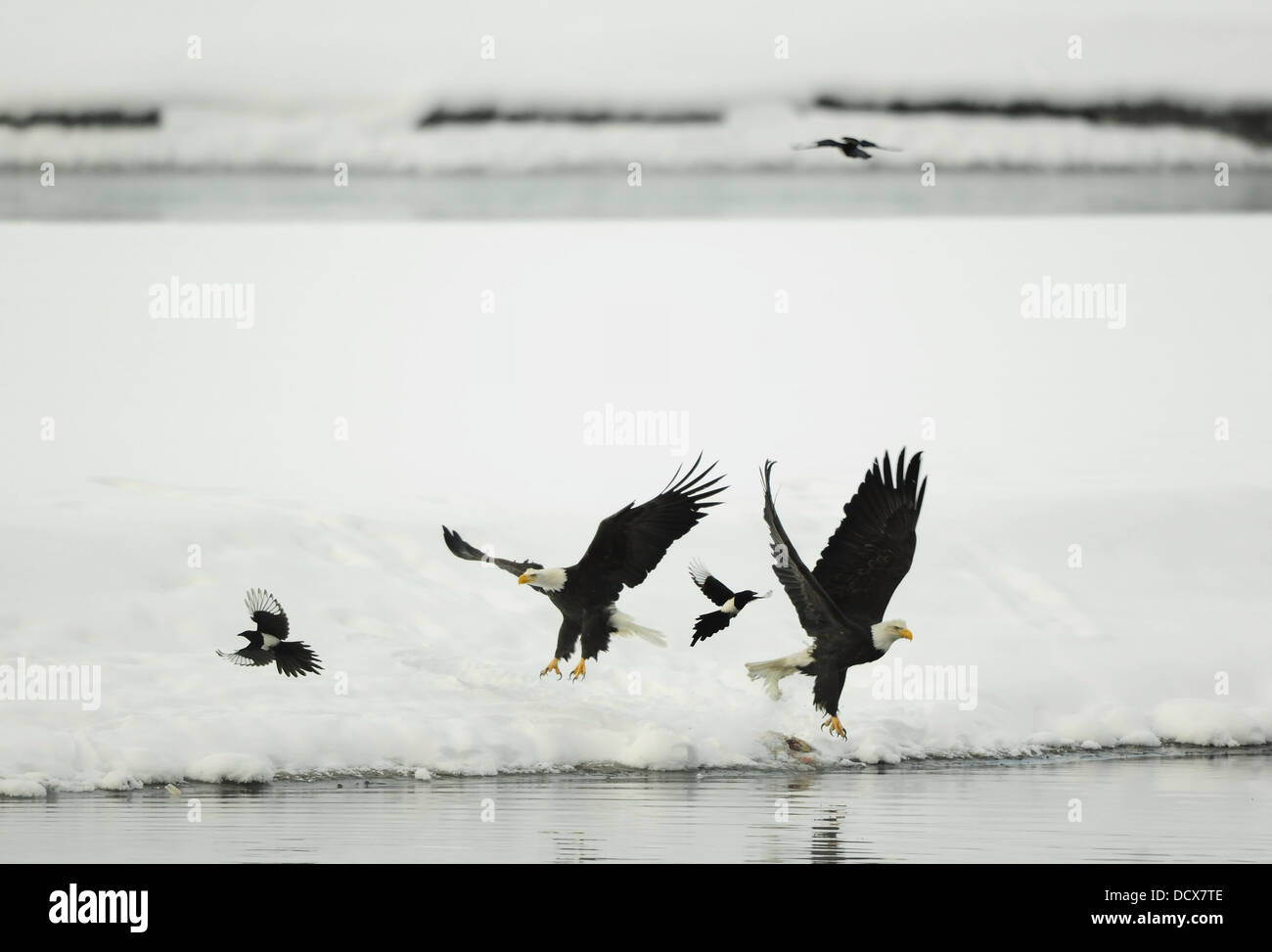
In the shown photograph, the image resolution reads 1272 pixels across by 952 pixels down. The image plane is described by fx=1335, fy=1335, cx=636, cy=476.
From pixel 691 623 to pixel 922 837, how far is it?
3.56 m

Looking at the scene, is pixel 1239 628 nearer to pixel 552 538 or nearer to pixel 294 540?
pixel 552 538

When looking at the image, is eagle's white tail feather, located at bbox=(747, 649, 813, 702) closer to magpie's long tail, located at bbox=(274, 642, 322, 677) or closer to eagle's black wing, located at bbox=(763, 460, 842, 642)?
eagle's black wing, located at bbox=(763, 460, 842, 642)

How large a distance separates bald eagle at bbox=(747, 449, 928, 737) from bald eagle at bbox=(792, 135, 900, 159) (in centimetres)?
241

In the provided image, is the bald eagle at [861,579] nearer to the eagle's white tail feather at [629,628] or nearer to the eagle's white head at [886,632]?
the eagle's white head at [886,632]

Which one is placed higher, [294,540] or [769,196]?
[769,196]

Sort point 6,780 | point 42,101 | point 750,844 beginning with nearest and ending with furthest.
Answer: point 750,844 → point 6,780 → point 42,101

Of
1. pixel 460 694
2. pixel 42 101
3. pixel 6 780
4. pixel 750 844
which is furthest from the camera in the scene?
pixel 42 101

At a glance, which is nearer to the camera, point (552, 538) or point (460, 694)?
point (460, 694)

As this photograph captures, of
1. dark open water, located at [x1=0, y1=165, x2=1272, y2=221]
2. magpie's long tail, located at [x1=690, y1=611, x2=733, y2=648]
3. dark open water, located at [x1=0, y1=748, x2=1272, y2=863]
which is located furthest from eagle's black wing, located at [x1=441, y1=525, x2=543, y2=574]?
dark open water, located at [x1=0, y1=165, x2=1272, y2=221]

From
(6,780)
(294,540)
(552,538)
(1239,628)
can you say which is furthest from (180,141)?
(1239,628)

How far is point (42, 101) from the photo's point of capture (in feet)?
32.0

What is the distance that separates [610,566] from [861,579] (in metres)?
1.42

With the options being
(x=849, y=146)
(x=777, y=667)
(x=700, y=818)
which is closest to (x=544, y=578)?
(x=777, y=667)

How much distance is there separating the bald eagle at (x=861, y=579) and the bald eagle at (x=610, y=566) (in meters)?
0.53
